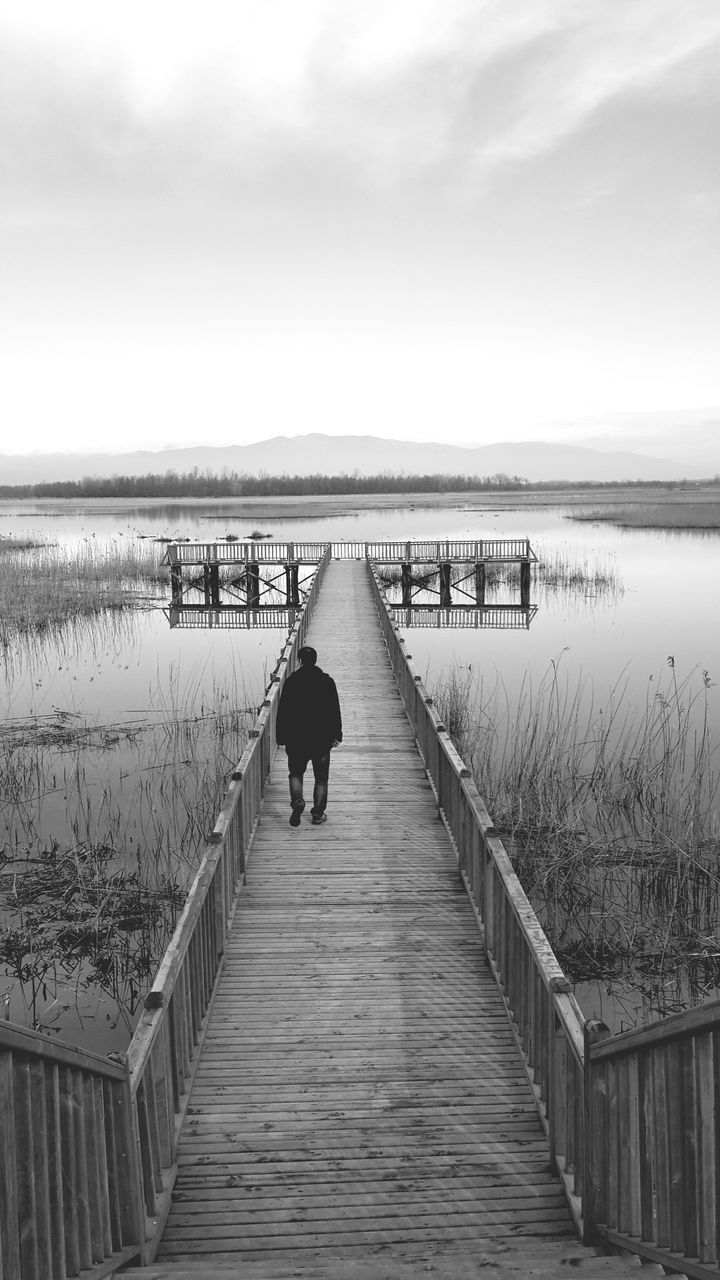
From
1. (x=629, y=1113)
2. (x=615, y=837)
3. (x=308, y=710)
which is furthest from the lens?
(x=615, y=837)

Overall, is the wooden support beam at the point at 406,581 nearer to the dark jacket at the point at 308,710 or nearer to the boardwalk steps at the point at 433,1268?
the dark jacket at the point at 308,710

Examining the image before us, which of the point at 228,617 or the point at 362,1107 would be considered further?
the point at 228,617

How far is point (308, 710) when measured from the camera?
318 inches

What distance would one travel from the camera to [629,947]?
799cm

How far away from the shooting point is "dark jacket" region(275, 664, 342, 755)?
26.4 feet

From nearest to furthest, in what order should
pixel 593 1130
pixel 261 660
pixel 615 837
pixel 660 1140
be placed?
1. pixel 660 1140
2. pixel 593 1130
3. pixel 615 837
4. pixel 261 660

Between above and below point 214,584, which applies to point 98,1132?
below

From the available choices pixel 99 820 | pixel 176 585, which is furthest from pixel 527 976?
pixel 176 585

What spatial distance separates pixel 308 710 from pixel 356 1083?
12.2ft

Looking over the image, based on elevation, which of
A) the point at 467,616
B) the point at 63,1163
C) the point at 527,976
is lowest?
the point at 527,976

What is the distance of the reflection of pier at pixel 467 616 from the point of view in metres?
26.3

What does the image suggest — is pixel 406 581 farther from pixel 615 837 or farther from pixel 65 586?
pixel 615 837

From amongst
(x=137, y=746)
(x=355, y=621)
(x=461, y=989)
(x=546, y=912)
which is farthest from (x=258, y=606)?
(x=461, y=989)

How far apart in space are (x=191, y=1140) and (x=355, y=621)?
16201 mm
